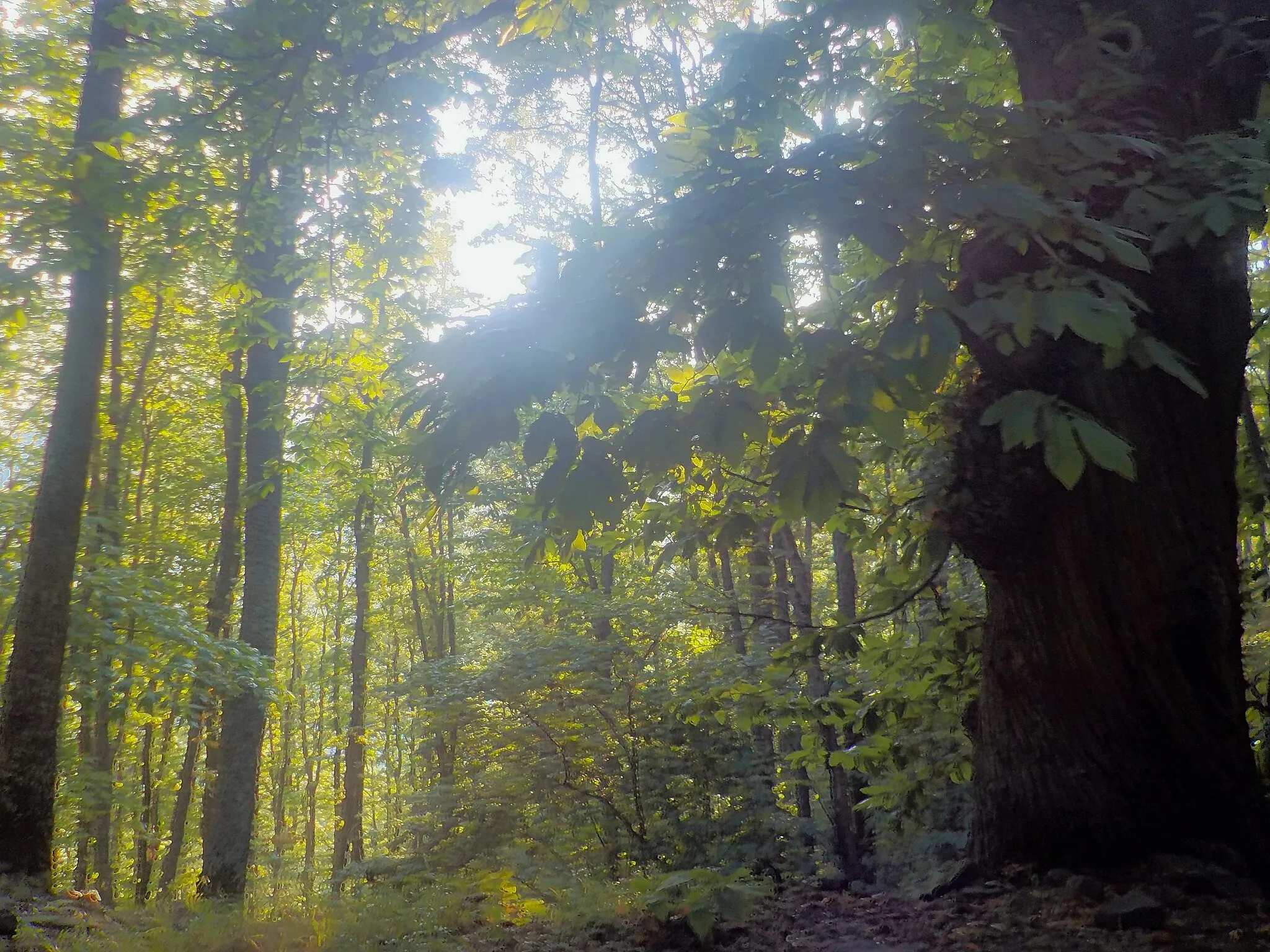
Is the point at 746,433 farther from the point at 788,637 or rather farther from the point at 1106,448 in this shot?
the point at 788,637

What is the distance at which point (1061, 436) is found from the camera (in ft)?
6.03

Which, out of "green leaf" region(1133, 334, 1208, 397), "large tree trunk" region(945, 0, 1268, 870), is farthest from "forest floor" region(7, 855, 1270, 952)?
"green leaf" region(1133, 334, 1208, 397)

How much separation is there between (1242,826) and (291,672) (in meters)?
25.3

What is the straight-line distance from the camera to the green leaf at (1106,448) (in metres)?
1.80

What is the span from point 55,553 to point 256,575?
222 centimetres

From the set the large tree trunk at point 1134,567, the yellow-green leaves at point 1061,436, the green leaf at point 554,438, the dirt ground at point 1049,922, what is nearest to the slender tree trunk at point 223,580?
the dirt ground at point 1049,922

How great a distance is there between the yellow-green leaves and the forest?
0.01m

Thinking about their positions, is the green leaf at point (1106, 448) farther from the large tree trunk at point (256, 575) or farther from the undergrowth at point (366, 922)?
the large tree trunk at point (256, 575)

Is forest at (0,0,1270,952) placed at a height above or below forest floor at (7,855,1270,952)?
above

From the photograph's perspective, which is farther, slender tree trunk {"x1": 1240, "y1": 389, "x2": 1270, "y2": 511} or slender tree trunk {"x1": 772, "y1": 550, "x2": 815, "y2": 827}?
slender tree trunk {"x1": 772, "y1": 550, "x2": 815, "y2": 827}

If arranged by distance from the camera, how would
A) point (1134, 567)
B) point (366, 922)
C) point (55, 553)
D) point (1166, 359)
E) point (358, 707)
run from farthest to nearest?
point (358, 707), point (55, 553), point (366, 922), point (1134, 567), point (1166, 359)

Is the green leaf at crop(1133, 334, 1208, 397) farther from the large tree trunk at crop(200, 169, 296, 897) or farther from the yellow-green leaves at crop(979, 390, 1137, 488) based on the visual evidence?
the large tree trunk at crop(200, 169, 296, 897)

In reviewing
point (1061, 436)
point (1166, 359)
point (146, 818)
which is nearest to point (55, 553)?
point (1061, 436)

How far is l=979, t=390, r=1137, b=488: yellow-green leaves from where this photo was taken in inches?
71.1
